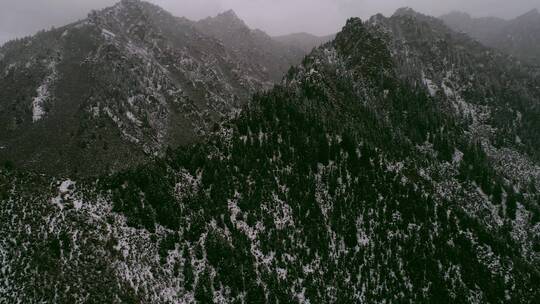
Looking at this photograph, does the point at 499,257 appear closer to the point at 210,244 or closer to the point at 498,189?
the point at 498,189

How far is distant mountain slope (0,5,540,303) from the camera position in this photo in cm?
6644

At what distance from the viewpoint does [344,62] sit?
160625 mm

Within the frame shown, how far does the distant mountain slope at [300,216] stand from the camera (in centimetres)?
6644

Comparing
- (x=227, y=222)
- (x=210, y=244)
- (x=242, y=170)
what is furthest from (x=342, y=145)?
(x=210, y=244)

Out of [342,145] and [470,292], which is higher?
[342,145]

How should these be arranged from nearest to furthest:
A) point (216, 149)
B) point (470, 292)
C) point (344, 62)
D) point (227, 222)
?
point (227, 222), point (470, 292), point (216, 149), point (344, 62)

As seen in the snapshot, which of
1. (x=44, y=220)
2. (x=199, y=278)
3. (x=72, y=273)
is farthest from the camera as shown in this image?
(x=199, y=278)

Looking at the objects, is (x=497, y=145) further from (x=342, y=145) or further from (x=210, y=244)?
(x=210, y=244)

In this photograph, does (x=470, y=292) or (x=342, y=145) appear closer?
(x=470, y=292)

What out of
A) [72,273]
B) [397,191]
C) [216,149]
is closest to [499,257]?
[397,191]

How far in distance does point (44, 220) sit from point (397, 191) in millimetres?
82061

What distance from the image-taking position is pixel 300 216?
320 ft

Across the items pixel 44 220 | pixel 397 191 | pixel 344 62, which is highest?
pixel 344 62

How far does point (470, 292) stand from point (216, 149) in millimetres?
67405
